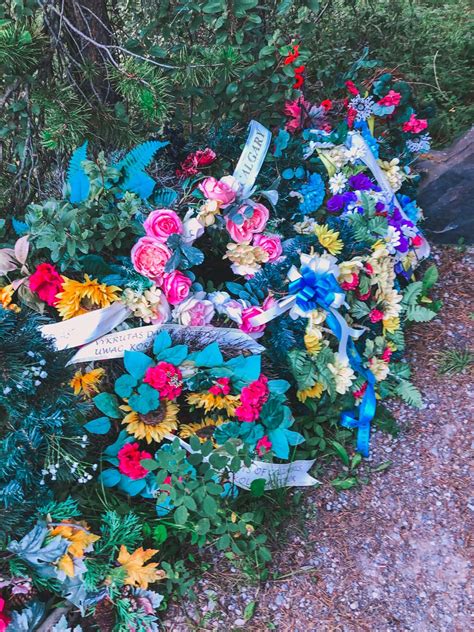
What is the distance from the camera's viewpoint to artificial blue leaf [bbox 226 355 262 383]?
1.94 meters

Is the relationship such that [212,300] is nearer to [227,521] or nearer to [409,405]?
[227,521]

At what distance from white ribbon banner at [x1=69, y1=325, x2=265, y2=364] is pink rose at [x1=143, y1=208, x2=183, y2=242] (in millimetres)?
300

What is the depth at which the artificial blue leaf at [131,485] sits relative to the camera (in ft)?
6.25

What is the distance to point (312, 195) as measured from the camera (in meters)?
2.35

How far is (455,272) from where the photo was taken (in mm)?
2848

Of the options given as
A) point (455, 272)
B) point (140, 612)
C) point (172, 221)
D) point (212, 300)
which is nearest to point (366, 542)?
point (140, 612)

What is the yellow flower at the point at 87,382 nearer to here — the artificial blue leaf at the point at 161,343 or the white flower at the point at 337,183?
the artificial blue leaf at the point at 161,343

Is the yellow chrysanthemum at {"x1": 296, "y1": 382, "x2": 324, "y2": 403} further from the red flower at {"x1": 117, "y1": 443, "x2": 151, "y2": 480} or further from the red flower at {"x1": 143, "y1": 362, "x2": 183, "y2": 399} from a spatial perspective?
the red flower at {"x1": 117, "y1": 443, "x2": 151, "y2": 480}

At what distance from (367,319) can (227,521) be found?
981 millimetres

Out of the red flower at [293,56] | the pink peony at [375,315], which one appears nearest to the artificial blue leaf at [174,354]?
the pink peony at [375,315]

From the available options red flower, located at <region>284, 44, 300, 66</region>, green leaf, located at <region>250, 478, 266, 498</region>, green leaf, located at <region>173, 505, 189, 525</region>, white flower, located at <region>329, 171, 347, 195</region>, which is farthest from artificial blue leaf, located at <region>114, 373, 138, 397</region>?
red flower, located at <region>284, 44, 300, 66</region>

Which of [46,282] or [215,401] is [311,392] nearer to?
[215,401]

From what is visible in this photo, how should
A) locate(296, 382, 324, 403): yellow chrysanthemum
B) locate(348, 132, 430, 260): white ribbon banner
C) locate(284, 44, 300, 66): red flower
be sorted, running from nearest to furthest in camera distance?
locate(296, 382, 324, 403): yellow chrysanthemum
locate(284, 44, 300, 66): red flower
locate(348, 132, 430, 260): white ribbon banner

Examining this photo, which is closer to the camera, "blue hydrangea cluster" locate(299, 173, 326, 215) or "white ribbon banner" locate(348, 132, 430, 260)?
"blue hydrangea cluster" locate(299, 173, 326, 215)
